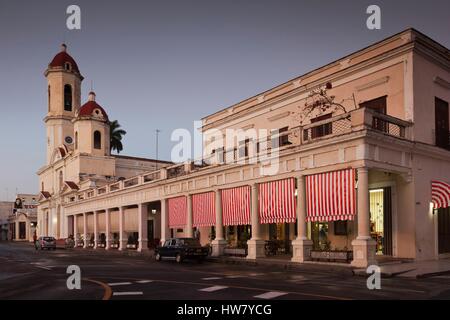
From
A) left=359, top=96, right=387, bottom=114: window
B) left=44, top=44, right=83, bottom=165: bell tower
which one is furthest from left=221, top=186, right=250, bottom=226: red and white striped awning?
left=44, top=44, right=83, bottom=165: bell tower

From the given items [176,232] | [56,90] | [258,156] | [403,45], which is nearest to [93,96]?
[56,90]

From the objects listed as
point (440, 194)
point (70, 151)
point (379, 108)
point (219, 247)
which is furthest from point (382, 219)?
point (70, 151)

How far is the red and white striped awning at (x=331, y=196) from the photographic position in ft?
70.9

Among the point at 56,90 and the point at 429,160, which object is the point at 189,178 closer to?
the point at 429,160

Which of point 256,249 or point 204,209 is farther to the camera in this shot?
point 204,209

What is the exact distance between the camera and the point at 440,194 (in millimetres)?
24656

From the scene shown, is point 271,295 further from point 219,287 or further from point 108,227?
point 108,227

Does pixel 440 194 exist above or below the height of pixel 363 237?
above

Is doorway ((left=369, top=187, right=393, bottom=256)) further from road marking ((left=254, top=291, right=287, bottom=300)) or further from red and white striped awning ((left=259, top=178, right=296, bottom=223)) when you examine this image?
road marking ((left=254, top=291, right=287, bottom=300))

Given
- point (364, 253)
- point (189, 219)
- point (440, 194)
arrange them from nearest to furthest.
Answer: point (364, 253)
point (440, 194)
point (189, 219)

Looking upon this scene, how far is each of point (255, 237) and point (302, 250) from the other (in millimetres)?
4282

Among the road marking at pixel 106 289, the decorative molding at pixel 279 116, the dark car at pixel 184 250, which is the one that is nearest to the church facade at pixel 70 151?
the dark car at pixel 184 250

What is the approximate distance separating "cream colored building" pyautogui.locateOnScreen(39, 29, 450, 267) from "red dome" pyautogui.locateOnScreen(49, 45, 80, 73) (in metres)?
48.5

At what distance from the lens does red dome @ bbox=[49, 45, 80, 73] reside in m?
75.1
